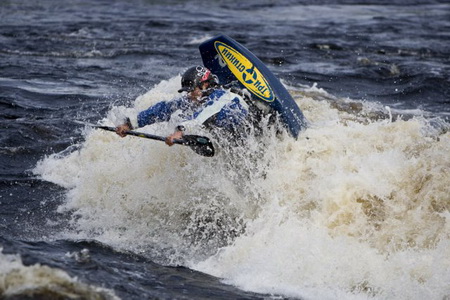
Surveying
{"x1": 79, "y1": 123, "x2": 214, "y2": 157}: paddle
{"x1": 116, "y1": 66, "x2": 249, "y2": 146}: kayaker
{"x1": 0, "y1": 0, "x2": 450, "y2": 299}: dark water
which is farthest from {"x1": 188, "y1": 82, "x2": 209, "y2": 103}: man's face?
{"x1": 0, "y1": 0, "x2": 450, "y2": 299}: dark water

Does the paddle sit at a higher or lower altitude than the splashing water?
higher

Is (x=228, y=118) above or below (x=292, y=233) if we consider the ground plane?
above

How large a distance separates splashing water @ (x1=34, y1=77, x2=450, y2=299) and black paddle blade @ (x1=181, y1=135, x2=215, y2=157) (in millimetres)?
506

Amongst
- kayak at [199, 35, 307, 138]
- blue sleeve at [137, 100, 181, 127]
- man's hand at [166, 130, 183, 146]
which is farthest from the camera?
kayak at [199, 35, 307, 138]

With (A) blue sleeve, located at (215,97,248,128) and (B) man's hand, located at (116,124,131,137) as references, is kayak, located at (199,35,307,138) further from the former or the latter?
(B) man's hand, located at (116,124,131,137)

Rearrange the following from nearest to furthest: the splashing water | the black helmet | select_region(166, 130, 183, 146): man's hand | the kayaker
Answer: the splashing water
select_region(166, 130, 183, 146): man's hand
the kayaker
the black helmet

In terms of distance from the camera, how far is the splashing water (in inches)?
253

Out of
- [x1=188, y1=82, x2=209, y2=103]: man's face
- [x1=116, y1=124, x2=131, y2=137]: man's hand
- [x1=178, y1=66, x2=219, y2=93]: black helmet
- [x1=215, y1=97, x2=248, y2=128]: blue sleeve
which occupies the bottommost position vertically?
[x1=116, y1=124, x2=131, y2=137]: man's hand

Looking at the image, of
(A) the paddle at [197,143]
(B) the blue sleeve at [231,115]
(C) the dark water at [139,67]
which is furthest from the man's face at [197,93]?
(C) the dark water at [139,67]

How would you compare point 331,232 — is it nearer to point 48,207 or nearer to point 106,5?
point 48,207

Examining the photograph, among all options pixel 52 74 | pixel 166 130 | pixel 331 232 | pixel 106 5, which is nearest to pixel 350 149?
pixel 331 232

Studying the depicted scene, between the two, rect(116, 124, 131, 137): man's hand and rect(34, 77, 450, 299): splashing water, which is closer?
rect(34, 77, 450, 299): splashing water

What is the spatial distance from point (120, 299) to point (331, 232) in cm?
260

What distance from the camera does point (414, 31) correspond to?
22.5 metres
